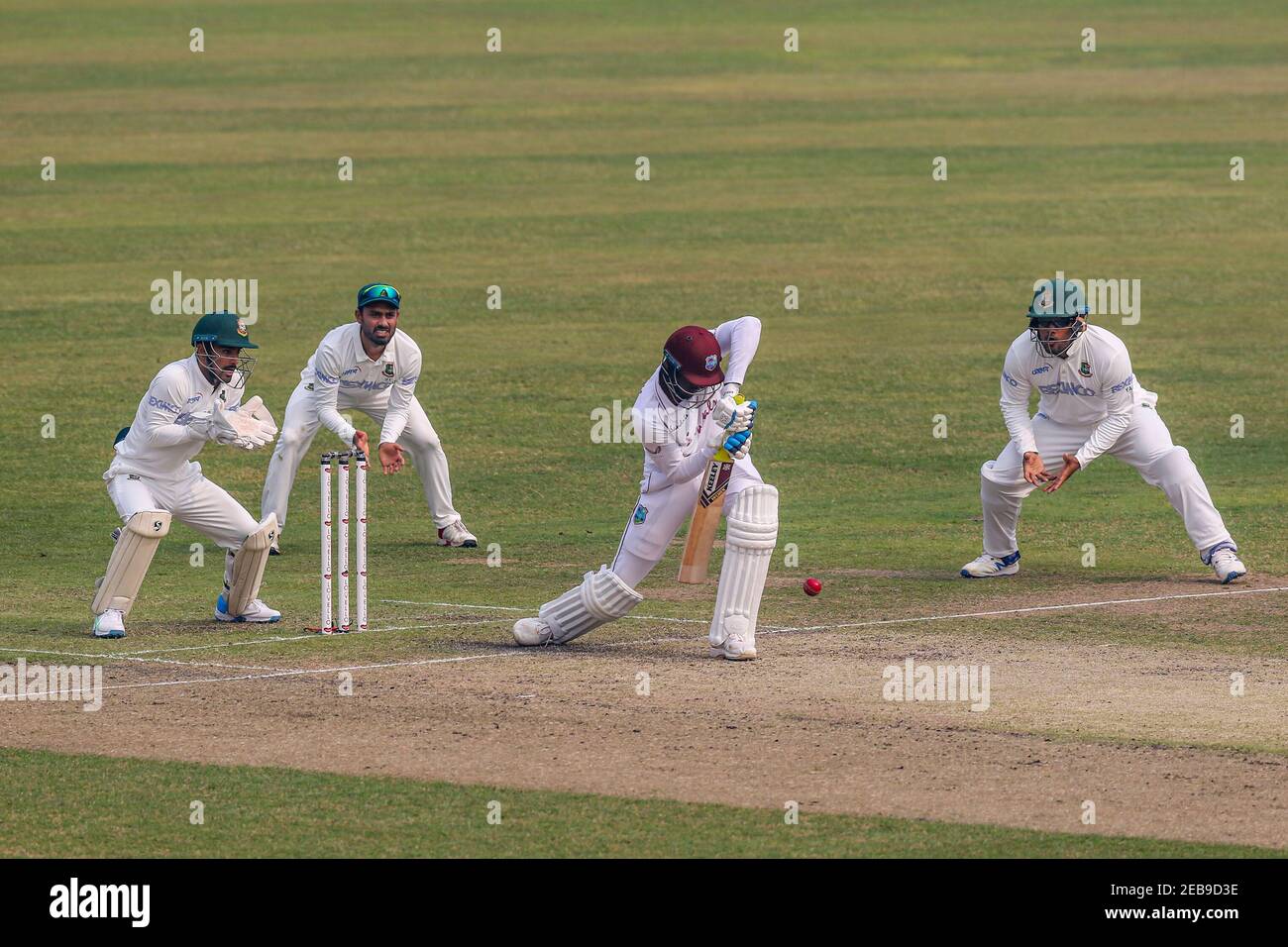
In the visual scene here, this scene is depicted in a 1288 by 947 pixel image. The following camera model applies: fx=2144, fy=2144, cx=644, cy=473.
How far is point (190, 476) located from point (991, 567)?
241 inches

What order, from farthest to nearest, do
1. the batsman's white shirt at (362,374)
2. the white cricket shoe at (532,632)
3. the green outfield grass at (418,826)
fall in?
the batsman's white shirt at (362,374)
the white cricket shoe at (532,632)
the green outfield grass at (418,826)

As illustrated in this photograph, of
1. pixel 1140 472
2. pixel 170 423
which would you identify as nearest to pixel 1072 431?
Result: pixel 1140 472

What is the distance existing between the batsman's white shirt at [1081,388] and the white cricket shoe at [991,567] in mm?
945

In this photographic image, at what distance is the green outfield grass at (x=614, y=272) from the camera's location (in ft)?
46.8

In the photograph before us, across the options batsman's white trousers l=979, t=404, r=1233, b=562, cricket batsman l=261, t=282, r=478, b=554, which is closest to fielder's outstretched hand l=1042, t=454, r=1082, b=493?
batsman's white trousers l=979, t=404, r=1233, b=562

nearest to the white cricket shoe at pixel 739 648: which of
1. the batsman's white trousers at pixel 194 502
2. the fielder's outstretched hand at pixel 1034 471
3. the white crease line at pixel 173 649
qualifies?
the white crease line at pixel 173 649

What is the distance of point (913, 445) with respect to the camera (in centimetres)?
2270

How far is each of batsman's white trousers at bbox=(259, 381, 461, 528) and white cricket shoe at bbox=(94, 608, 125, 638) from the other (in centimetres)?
392

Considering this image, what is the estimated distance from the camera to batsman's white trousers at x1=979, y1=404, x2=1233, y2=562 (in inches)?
633

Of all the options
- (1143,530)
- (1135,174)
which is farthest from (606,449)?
(1135,174)

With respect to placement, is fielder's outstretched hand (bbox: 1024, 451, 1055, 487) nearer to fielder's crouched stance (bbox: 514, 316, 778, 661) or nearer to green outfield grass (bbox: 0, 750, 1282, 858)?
fielder's crouched stance (bbox: 514, 316, 778, 661)
